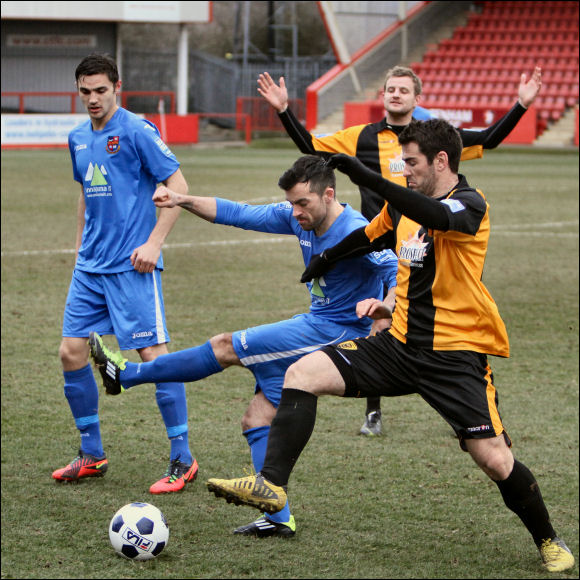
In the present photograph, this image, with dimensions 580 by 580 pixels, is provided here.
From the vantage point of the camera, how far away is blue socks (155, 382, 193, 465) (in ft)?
20.0

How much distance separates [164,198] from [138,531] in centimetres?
194

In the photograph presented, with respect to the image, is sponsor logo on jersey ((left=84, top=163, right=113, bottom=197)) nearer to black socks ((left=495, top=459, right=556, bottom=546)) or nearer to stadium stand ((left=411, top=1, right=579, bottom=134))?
black socks ((left=495, top=459, right=556, bottom=546))

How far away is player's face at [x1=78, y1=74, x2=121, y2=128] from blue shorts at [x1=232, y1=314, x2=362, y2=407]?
124 cm

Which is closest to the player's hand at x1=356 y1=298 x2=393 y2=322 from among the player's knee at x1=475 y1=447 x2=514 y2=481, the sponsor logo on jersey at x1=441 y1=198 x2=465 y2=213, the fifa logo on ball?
the sponsor logo on jersey at x1=441 y1=198 x2=465 y2=213

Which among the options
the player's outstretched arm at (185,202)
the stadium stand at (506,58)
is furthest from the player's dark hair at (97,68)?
the stadium stand at (506,58)

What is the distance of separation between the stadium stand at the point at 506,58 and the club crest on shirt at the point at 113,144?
28.6 meters

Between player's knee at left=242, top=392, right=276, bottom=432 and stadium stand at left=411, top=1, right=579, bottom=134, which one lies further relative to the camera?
stadium stand at left=411, top=1, right=579, bottom=134

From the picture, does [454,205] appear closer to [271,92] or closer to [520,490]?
[271,92]

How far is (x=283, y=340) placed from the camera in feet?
15.4

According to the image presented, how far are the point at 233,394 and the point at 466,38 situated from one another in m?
32.0

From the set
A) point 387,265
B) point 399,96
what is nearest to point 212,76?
point 399,96

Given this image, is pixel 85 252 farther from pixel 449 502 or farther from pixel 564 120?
pixel 564 120

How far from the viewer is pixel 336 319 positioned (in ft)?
15.8

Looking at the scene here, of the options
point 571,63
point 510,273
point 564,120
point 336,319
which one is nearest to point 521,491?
point 336,319
